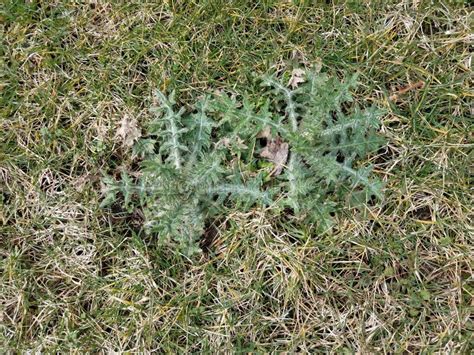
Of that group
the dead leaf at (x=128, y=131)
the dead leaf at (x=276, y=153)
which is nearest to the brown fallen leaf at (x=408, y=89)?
the dead leaf at (x=276, y=153)

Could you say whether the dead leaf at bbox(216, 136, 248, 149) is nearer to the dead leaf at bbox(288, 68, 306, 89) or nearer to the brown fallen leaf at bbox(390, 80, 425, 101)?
the dead leaf at bbox(288, 68, 306, 89)

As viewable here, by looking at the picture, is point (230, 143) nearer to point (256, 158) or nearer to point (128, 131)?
point (256, 158)

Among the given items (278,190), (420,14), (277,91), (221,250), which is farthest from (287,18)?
(221,250)

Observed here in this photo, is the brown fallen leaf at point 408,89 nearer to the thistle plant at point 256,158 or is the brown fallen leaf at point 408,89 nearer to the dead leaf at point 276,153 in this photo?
the thistle plant at point 256,158

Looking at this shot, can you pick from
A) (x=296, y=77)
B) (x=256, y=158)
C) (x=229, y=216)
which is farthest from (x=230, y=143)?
(x=296, y=77)

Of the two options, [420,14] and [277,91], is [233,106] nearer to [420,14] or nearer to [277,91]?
[277,91]

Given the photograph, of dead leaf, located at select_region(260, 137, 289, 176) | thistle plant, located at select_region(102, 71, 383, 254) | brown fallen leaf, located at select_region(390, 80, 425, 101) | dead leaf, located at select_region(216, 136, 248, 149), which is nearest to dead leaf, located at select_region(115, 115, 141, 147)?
thistle plant, located at select_region(102, 71, 383, 254)

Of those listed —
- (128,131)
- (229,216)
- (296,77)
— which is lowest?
(229,216)
